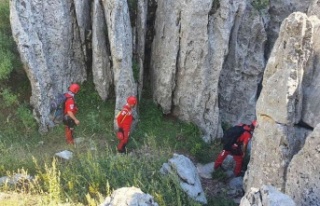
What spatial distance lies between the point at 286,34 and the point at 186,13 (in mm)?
5654

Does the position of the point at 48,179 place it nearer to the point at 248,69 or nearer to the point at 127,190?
the point at 127,190

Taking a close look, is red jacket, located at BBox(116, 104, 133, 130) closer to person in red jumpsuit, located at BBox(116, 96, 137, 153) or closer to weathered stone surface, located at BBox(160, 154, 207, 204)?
person in red jumpsuit, located at BBox(116, 96, 137, 153)

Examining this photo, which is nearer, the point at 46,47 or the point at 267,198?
the point at 267,198

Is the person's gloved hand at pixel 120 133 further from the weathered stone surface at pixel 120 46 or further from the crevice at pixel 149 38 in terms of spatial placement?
the crevice at pixel 149 38

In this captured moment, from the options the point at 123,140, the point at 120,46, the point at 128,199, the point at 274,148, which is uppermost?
the point at 120,46

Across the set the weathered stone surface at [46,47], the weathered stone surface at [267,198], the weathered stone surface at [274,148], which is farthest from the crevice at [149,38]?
the weathered stone surface at [267,198]

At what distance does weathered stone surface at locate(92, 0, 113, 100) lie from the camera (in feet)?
52.0

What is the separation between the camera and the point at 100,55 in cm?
1619

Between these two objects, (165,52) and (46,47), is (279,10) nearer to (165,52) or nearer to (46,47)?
(165,52)

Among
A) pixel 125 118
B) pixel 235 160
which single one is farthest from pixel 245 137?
pixel 125 118

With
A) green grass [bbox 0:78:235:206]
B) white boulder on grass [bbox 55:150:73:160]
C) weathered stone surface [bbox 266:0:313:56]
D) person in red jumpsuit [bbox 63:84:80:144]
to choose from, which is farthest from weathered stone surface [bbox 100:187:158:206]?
weathered stone surface [bbox 266:0:313:56]

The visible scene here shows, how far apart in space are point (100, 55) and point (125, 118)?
3073mm

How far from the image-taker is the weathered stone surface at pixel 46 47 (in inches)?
596

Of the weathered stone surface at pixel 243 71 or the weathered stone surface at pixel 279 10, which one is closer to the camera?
the weathered stone surface at pixel 243 71
